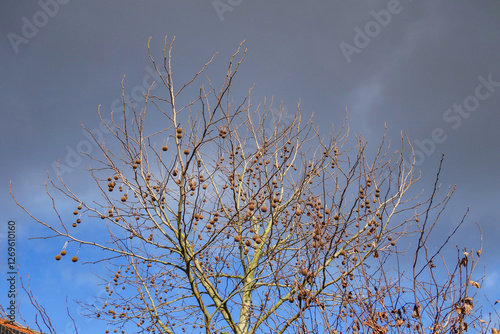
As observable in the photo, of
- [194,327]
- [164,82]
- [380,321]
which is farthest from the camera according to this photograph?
[194,327]

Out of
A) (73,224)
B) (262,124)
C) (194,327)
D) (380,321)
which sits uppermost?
(262,124)

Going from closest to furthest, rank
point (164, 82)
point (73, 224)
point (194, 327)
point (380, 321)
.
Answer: point (380, 321) → point (164, 82) → point (73, 224) → point (194, 327)

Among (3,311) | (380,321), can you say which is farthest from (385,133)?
(3,311)

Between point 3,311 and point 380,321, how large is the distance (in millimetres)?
3786

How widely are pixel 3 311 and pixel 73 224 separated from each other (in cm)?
Result: 120

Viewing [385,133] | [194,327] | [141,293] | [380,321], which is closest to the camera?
[380,321]

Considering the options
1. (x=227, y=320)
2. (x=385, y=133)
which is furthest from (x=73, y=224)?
(x=385, y=133)

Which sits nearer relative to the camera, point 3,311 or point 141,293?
point 3,311

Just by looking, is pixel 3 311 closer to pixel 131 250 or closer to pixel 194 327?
pixel 131 250

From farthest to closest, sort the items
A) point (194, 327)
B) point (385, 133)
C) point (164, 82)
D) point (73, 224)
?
point (194, 327)
point (385, 133)
point (73, 224)
point (164, 82)

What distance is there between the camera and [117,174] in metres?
4.86

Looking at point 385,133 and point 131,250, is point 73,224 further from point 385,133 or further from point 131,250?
point 385,133

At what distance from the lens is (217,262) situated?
634 cm

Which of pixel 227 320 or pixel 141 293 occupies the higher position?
pixel 141 293
